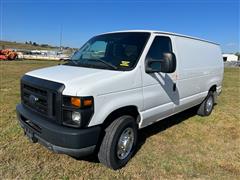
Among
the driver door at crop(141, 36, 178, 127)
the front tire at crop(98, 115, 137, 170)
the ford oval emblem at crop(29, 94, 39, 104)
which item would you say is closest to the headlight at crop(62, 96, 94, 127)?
the front tire at crop(98, 115, 137, 170)

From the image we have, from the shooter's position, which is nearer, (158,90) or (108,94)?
(108,94)

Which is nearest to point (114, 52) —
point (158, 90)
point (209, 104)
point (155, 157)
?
point (158, 90)

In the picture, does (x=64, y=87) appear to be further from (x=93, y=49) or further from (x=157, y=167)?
(x=157, y=167)

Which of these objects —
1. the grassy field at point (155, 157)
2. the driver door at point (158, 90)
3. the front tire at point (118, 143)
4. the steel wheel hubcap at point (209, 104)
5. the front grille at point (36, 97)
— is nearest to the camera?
the front grille at point (36, 97)

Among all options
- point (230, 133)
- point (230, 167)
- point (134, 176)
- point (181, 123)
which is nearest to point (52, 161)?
point (134, 176)

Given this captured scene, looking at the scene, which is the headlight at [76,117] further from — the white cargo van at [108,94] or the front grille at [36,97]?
the front grille at [36,97]

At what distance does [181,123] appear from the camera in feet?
20.3

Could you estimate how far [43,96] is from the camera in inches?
131

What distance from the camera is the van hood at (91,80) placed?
120 inches

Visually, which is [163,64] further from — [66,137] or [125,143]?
[66,137]

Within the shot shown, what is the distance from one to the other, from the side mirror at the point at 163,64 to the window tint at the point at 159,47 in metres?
0.15

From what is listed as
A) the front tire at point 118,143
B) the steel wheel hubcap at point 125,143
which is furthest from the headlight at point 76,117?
the steel wheel hubcap at point 125,143

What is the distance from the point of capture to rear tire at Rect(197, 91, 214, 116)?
22.0 feet

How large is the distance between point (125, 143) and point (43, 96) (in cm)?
148
